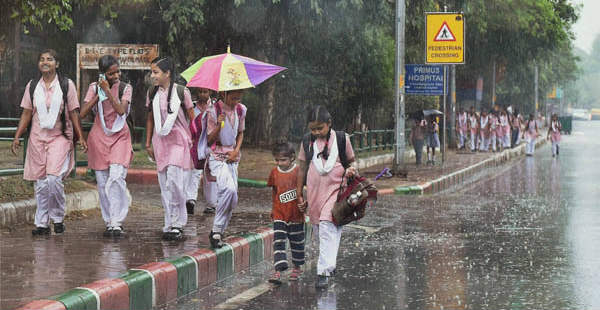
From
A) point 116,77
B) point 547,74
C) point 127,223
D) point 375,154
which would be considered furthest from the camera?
point 547,74

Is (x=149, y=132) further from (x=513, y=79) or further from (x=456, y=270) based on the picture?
(x=513, y=79)

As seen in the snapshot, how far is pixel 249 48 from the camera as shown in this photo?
2542cm

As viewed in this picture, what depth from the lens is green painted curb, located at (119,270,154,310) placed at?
22.9 ft

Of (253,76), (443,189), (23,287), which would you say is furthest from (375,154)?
(23,287)

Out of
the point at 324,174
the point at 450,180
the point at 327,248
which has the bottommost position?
the point at 450,180

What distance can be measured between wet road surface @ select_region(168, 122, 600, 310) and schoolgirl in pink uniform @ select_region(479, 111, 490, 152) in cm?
1941

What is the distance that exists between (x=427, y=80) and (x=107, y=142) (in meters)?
15.3

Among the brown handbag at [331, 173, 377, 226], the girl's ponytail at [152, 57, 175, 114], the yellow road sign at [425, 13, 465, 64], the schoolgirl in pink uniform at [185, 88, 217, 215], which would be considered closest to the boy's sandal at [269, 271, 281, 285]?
the brown handbag at [331, 173, 377, 226]

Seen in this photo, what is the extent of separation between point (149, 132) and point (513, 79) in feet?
169

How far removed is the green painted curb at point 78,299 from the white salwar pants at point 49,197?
121 inches

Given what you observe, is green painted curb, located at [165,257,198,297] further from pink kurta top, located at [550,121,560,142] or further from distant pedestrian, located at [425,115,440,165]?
pink kurta top, located at [550,121,560,142]

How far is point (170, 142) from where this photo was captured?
9.41 metres

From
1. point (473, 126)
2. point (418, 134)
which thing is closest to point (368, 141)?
point (418, 134)

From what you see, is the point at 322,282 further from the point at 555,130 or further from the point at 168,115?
the point at 555,130
